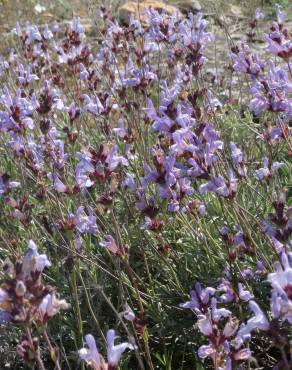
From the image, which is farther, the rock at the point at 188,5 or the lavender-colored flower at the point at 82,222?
the rock at the point at 188,5

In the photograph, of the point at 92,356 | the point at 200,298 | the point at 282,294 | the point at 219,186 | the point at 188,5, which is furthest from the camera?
the point at 188,5

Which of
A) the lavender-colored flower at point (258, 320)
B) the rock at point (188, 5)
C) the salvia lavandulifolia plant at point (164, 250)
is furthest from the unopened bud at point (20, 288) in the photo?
the rock at point (188, 5)

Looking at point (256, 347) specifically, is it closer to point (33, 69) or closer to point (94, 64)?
point (94, 64)

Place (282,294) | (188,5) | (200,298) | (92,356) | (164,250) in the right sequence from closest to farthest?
1. (282,294)
2. (92,356)
3. (200,298)
4. (164,250)
5. (188,5)

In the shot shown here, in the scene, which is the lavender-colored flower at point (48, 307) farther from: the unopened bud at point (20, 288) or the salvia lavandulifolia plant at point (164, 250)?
the unopened bud at point (20, 288)

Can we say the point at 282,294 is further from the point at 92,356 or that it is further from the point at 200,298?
the point at 200,298

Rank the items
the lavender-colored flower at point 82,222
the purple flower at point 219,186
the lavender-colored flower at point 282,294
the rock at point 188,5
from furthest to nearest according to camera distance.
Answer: the rock at point 188,5, the lavender-colored flower at point 82,222, the purple flower at point 219,186, the lavender-colored flower at point 282,294

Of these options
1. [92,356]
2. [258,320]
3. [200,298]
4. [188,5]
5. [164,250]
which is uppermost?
[258,320]

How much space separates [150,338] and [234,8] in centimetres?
917

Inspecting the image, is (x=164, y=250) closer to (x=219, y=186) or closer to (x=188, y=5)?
(x=219, y=186)

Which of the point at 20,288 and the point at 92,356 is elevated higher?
the point at 20,288

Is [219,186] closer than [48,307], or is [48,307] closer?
[48,307]

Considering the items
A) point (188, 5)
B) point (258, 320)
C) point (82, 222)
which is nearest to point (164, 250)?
point (82, 222)

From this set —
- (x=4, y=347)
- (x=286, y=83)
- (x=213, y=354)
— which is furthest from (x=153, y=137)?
(x=213, y=354)
